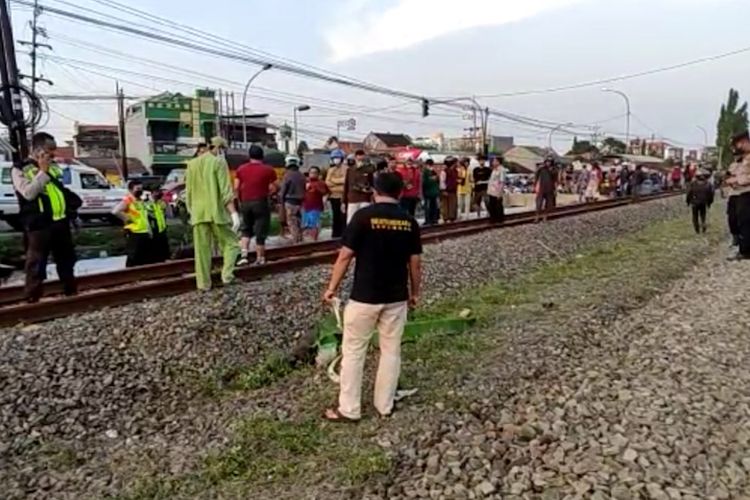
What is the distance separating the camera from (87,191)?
25156mm

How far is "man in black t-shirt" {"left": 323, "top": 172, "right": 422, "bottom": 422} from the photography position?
4.79 meters

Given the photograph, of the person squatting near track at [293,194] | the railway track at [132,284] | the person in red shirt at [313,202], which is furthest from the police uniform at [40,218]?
the person in red shirt at [313,202]

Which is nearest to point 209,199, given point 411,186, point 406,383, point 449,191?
point 406,383

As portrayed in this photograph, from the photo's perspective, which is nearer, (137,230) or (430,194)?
(137,230)

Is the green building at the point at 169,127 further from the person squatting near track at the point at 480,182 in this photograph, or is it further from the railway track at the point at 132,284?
the railway track at the point at 132,284

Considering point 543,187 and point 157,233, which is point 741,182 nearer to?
point 543,187

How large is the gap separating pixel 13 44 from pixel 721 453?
57.7 feet

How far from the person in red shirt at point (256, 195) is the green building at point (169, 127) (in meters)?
47.7

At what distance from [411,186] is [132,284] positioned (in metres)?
8.03

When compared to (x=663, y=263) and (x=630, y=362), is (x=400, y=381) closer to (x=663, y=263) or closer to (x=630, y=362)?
(x=630, y=362)

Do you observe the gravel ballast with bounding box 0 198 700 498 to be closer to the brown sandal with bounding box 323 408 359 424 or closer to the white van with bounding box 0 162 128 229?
the brown sandal with bounding box 323 408 359 424

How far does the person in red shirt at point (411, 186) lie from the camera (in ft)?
50.6

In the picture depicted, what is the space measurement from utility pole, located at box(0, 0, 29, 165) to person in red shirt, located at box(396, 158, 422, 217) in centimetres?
899

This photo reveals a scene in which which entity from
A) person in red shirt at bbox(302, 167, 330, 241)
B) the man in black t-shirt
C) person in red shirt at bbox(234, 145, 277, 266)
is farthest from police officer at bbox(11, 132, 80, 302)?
person in red shirt at bbox(302, 167, 330, 241)
